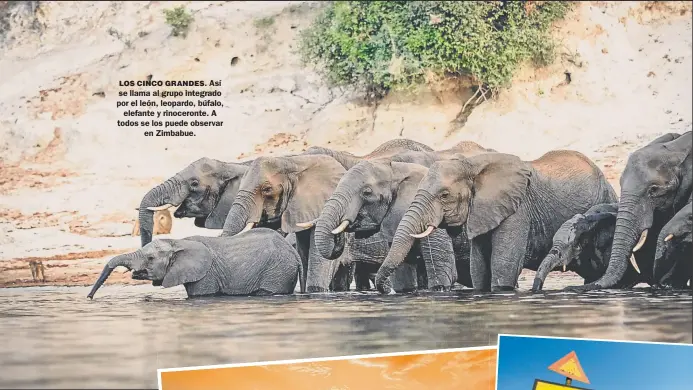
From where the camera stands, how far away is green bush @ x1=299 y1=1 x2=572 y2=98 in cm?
945

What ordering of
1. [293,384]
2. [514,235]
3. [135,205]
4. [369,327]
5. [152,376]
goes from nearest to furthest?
[152,376] → [293,384] → [369,327] → [514,235] → [135,205]

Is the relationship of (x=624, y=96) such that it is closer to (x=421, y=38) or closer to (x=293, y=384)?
(x=421, y=38)

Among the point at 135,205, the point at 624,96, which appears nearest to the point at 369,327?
Result: the point at 135,205

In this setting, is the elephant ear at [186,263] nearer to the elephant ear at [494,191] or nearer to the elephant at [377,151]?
the elephant at [377,151]

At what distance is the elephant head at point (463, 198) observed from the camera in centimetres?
763

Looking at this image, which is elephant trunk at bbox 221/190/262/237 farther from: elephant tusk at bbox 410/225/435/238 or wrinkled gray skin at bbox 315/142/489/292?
elephant tusk at bbox 410/225/435/238

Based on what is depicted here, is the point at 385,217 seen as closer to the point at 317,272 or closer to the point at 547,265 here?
the point at 317,272

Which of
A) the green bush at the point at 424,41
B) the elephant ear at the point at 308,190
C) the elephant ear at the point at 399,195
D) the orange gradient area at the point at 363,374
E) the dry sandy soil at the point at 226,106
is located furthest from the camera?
the green bush at the point at 424,41

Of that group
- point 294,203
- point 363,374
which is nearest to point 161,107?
point 294,203

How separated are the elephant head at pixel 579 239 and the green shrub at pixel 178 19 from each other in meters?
2.55

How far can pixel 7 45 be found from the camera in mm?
8359

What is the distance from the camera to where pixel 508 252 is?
26.3 ft

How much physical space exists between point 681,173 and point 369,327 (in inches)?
77.9

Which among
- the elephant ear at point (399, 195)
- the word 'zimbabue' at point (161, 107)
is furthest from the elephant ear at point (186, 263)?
the elephant ear at point (399, 195)
